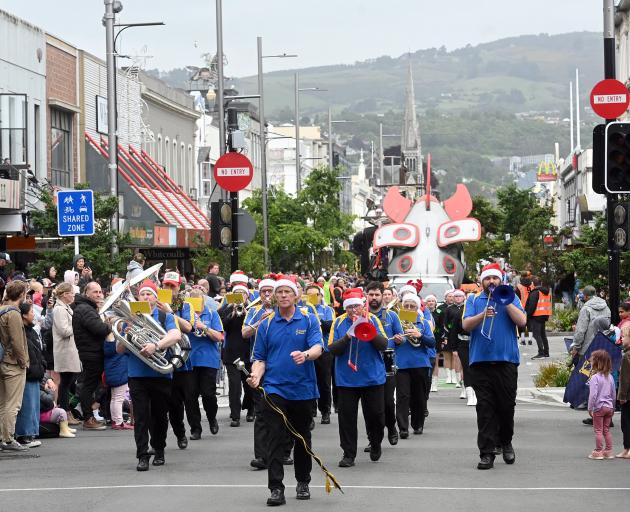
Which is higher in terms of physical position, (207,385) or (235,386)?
(207,385)

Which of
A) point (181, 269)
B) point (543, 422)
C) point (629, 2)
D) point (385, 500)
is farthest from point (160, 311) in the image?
point (629, 2)

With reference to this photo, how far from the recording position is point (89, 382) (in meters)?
18.9

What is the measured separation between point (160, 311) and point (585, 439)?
5.56m

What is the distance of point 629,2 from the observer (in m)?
54.1

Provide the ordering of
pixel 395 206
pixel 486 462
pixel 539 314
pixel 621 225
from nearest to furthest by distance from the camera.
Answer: pixel 486 462, pixel 621 225, pixel 539 314, pixel 395 206

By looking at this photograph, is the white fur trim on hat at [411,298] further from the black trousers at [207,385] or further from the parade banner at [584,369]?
the black trousers at [207,385]

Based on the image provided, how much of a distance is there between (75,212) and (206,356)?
7555mm

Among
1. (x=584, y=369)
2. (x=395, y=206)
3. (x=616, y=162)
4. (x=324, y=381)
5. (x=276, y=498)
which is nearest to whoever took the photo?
(x=276, y=498)

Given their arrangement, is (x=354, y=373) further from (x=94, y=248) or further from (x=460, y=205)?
(x=460, y=205)

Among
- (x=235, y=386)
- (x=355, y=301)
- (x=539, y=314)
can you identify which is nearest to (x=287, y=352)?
(x=355, y=301)

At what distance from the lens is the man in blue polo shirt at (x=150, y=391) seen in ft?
48.4

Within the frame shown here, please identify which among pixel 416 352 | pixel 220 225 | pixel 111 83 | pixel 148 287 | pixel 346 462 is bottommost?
pixel 346 462

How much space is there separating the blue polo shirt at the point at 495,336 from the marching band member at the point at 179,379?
2958 millimetres

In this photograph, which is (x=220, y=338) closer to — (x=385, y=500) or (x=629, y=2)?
(x=385, y=500)
